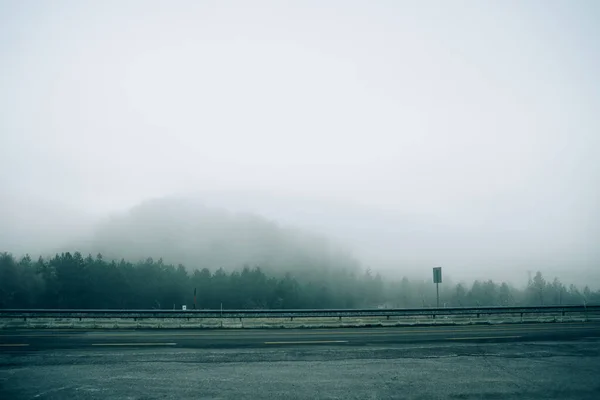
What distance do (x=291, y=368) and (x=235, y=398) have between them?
2702 mm

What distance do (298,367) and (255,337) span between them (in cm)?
607

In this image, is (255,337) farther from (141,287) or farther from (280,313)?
(141,287)

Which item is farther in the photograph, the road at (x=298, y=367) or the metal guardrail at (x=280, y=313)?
the metal guardrail at (x=280, y=313)

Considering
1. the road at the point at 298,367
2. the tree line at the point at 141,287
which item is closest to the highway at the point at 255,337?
the road at the point at 298,367

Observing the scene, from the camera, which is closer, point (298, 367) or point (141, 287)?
point (298, 367)

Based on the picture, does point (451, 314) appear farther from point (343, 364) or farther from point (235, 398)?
point (235, 398)

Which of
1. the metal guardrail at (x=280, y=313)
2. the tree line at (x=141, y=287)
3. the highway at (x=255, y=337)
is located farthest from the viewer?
the tree line at (x=141, y=287)

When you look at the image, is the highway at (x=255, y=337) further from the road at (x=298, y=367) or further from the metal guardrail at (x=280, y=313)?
the metal guardrail at (x=280, y=313)

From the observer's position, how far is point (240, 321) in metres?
19.9

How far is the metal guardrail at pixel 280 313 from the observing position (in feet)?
66.5

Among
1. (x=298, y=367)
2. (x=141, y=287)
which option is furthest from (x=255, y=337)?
(x=141, y=287)

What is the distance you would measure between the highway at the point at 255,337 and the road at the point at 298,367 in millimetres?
76

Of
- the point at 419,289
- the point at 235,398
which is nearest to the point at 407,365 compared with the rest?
the point at 235,398

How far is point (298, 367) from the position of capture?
32.4 feet
